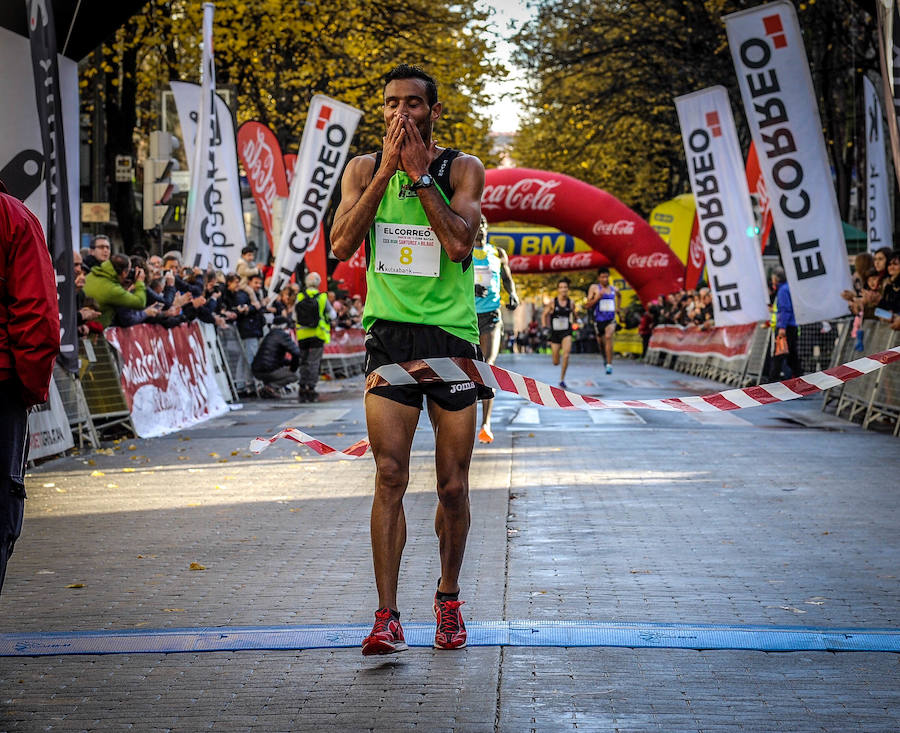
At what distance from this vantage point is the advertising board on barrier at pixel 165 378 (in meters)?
14.3

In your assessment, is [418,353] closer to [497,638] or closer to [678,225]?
[497,638]

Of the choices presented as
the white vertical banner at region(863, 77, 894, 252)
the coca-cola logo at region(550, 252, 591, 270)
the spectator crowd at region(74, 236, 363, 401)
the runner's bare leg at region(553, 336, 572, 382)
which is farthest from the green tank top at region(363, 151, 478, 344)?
the coca-cola logo at region(550, 252, 591, 270)

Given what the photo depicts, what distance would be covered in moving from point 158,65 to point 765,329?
15174mm

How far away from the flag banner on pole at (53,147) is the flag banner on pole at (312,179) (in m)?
11.6

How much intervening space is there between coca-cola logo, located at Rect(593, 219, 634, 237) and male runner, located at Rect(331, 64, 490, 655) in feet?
105

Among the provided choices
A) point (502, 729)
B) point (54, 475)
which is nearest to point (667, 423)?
point (54, 475)

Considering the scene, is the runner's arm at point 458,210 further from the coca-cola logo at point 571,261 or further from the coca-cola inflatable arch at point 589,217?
the coca-cola logo at point 571,261

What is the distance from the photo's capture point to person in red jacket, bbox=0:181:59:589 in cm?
440

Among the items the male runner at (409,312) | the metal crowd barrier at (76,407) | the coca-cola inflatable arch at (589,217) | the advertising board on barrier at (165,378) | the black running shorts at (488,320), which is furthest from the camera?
the coca-cola inflatable arch at (589,217)

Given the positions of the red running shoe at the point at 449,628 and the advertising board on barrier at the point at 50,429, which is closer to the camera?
the red running shoe at the point at 449,628

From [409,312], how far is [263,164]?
860 inches

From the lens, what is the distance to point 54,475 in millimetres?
11000

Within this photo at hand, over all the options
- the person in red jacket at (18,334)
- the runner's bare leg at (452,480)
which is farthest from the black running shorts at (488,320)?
the person in red jacket at (18,334)

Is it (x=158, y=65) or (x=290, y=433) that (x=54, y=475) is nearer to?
(x=290, y=433)
